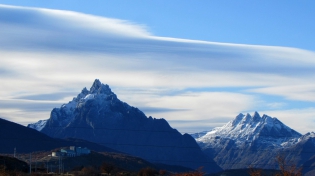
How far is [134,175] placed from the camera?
15250 centimetres

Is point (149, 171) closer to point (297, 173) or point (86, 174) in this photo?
point (86, 174)

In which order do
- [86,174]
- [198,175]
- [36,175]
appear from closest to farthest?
[198,175] → [36,175] → [86,174]

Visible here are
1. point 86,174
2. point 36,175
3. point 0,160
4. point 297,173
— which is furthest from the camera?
point 0,160

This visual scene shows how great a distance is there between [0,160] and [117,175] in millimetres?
33867

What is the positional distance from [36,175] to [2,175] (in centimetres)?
2902

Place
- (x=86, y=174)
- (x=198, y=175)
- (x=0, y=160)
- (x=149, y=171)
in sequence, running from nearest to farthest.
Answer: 1. (x=198, y=175)
2. (x=86, y=174)
3. (x=149, y=171)
4. (x=0, y=160)

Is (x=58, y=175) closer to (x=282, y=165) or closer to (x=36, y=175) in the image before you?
(x=36, y=175)

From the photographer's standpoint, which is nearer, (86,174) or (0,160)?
(86,174)

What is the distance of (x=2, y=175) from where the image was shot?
102312mm

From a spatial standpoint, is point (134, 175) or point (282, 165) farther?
point (134, 175)

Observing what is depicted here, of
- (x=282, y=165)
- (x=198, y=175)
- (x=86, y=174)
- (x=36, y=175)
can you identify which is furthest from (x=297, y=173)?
(x=86, y=174)

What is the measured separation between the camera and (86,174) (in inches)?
5768

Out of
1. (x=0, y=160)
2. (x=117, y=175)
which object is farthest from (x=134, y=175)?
(x=0, y=160)

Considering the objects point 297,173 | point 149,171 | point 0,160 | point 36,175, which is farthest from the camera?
point 0,160
